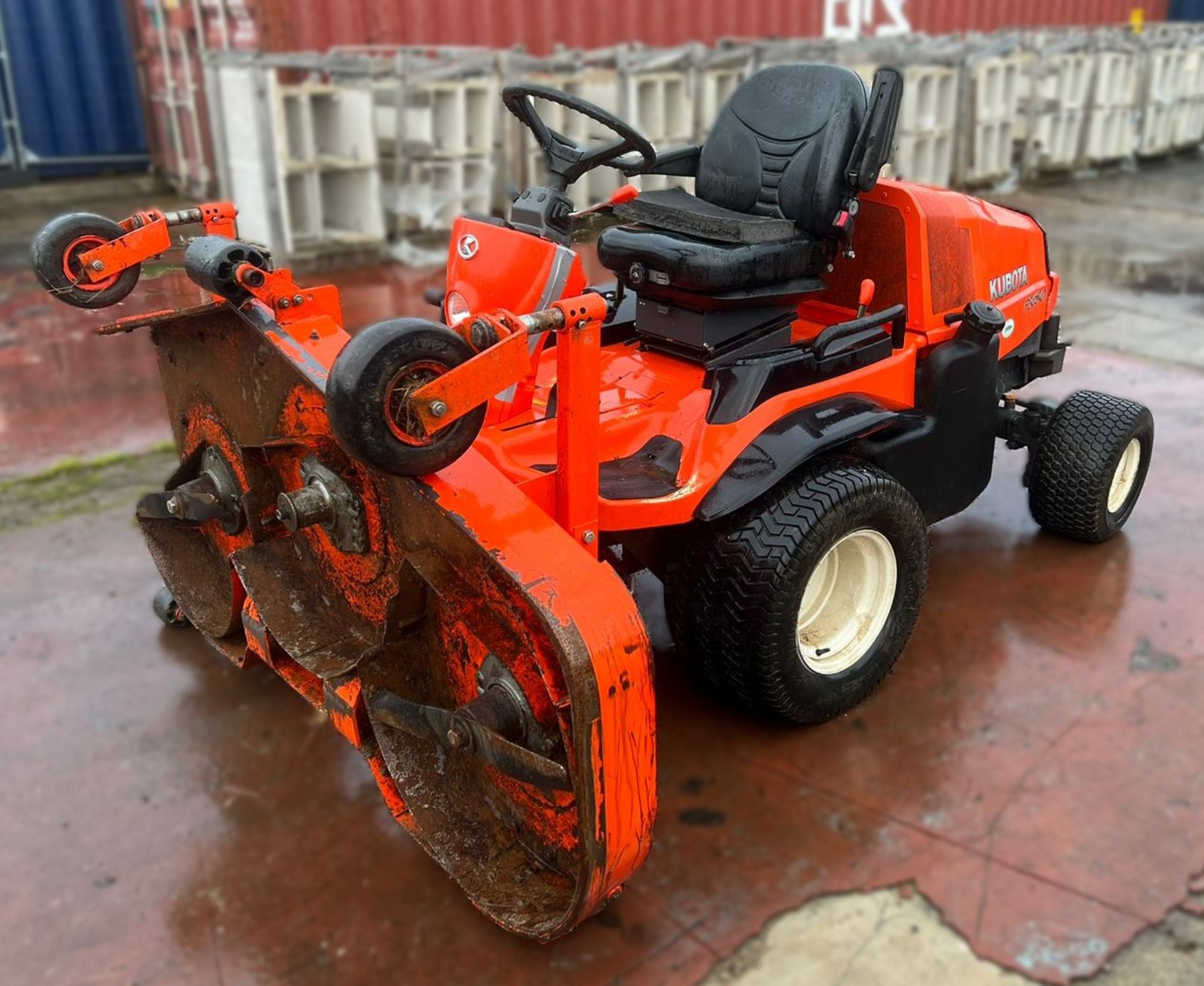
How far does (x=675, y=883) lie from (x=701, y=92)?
7519 mm

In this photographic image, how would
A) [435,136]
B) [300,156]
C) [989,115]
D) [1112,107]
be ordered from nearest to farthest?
[300,156] → [435,136] → [989,115] → [1112,107]

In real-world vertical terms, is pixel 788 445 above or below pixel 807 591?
above

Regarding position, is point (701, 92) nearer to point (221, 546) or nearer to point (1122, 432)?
point (1122, 432)

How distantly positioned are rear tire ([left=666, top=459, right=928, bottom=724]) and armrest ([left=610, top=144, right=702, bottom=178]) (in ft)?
3.68

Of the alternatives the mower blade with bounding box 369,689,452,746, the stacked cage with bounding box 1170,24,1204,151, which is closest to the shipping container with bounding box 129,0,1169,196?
the stacked cage with bounding box 1170,24,1204,151

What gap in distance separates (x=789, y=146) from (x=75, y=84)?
8.69 m

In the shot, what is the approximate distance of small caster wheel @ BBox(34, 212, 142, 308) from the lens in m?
2.41

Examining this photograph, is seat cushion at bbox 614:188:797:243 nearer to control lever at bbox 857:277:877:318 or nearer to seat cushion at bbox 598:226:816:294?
seat cushion at bbox 598:226:816:294

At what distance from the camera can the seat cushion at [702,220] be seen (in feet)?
8.71

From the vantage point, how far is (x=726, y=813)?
235 cm

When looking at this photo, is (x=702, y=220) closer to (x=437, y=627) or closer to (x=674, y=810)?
(x=437, y=627)

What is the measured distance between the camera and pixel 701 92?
8.55 meters

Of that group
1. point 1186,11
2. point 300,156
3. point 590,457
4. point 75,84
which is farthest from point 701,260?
point 1186,11

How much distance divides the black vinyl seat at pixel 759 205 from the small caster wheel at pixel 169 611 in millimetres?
1508
